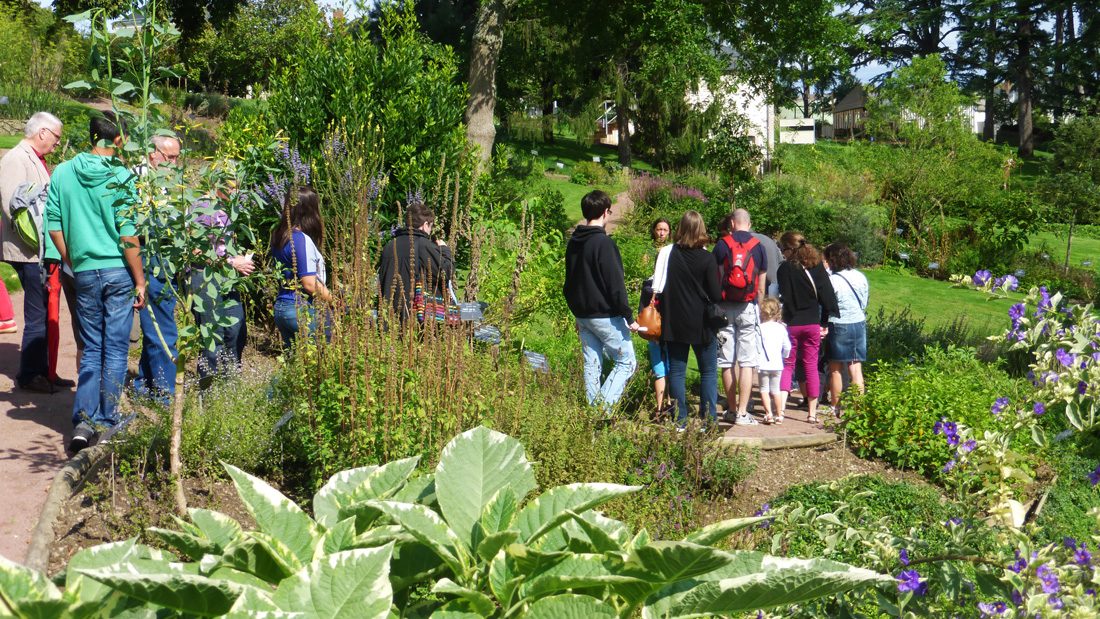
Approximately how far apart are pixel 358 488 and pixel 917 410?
598 cm

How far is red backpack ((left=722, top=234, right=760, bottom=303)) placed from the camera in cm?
741

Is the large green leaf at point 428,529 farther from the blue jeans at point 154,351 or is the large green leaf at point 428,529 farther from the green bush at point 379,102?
the green bush at point 379,102

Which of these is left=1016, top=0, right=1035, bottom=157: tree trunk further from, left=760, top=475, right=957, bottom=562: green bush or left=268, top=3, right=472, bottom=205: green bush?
left=760, top=475, right=957, bottom=562: green bush

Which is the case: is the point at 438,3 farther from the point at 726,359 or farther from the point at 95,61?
the point at 95,61

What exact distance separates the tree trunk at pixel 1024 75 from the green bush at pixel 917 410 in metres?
45.5

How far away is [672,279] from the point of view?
7.00 meters

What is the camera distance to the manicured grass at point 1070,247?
65.4 ft

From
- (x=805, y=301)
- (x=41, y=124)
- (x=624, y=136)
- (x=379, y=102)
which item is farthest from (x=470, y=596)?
(x=624, y=136)

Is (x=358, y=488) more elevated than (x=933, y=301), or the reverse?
(x=358, y=488)

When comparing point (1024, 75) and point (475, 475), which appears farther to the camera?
point (1024, 75)

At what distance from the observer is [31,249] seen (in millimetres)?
6652

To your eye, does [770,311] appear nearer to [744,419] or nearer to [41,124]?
[744,419]

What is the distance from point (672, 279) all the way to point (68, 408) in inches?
162

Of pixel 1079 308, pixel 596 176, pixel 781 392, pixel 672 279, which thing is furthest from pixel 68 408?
pixel 596 176
